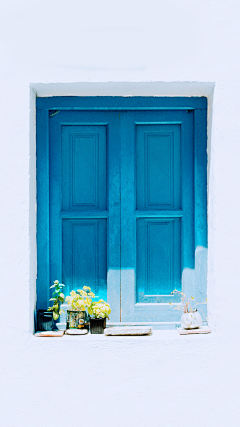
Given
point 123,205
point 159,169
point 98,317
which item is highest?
point 159,169

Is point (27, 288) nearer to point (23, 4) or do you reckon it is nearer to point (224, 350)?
point (224, 350)

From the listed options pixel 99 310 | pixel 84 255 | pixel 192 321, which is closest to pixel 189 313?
pixel 192 321

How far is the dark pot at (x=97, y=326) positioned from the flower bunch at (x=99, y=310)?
0.09 ft

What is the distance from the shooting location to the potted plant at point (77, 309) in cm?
264

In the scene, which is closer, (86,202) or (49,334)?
(49,334)

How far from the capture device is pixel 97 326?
8.63 feet

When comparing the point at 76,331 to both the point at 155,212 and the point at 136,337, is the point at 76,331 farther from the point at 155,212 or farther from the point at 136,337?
the point at 155,212

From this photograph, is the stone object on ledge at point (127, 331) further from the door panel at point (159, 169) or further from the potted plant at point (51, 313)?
the door panel at point (159, 169)

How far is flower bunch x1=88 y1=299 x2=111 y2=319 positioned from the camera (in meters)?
2.62

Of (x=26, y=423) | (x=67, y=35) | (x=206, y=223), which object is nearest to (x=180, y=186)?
(x=206, y=223)

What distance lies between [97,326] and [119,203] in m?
0.91

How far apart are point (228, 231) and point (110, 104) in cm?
127

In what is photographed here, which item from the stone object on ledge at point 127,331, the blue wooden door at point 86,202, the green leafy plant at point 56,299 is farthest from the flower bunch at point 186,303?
the green leafy plant at point 56,299

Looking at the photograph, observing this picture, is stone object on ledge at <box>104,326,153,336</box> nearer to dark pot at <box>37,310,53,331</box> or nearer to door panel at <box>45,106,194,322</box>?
door panel at <box>45,106,194,322</box>
